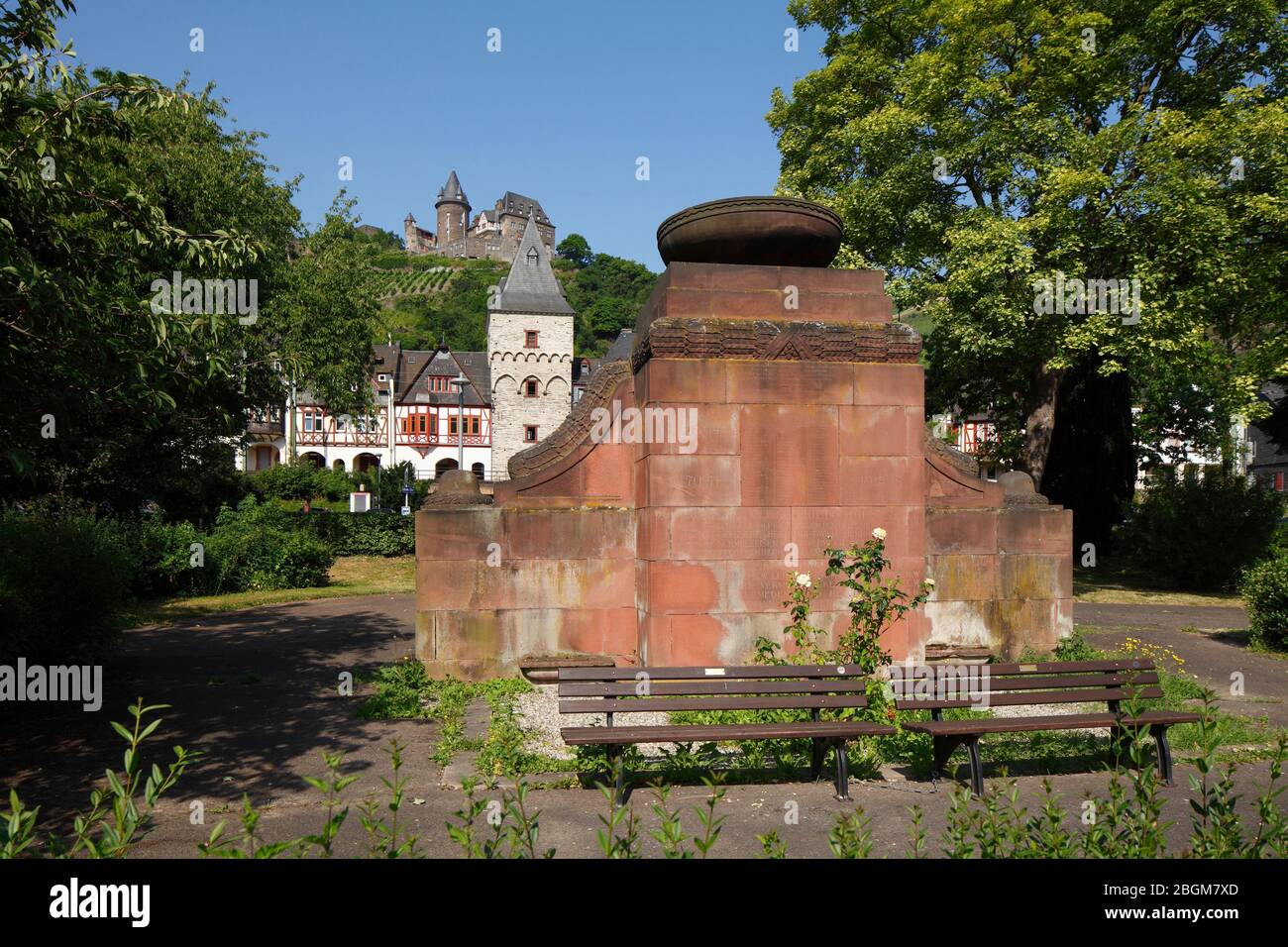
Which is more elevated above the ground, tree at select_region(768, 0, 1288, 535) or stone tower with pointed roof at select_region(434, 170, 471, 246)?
stone tower with pointed roof at select_region(434, 170, 471, 246)

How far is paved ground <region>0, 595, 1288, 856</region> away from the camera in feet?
17.1

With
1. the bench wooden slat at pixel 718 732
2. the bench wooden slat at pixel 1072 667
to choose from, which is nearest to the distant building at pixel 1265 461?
the bench wooden slat at pixel 1072 667

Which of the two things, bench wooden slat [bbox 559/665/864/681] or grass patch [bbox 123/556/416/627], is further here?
grass patch [bbox 123/556/416/627]

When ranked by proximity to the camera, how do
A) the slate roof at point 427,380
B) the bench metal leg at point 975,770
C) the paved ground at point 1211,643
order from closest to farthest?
the bench metal leg at point 975,770 < the paved ground at point 1211,643 < the slate roof at point 427,380

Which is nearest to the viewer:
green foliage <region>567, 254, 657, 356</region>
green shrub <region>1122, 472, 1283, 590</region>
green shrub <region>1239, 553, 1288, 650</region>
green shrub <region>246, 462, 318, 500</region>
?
green shrub <region>1239, 553, 1288, 650</region>

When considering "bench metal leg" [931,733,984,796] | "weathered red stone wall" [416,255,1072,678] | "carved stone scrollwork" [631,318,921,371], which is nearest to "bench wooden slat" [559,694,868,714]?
"bench metal leg" [931,733,984,796]

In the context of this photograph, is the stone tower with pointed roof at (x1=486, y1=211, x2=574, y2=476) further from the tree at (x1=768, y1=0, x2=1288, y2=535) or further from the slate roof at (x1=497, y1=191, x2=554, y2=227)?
the slate roof at (x1=497, y1=191, x2=554, y2=227)

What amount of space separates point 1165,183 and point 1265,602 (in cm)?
985

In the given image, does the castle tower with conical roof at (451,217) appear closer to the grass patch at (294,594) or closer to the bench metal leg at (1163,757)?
the grass patch at (294,594)

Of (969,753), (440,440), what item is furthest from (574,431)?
(440,440)

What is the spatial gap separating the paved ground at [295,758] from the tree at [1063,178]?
892 cm

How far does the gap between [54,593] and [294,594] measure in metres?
11.1

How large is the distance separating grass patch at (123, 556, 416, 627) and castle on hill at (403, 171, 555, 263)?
15522cm

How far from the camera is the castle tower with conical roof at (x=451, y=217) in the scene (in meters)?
189
